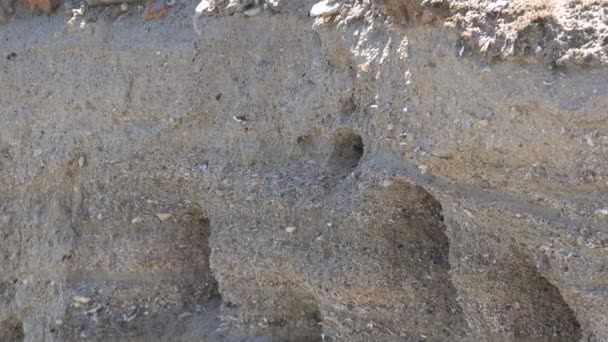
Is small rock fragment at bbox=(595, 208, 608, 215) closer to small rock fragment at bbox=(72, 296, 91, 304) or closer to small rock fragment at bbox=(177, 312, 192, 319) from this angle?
small rock fragment at bbox=(177, 312, 192, 319)

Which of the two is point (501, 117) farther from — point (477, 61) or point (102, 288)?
point (102, 288)

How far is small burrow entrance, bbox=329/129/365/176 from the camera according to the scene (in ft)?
7.86

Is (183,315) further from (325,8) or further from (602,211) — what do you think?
(602,211)

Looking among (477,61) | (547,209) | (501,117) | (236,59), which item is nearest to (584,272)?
(547,209)

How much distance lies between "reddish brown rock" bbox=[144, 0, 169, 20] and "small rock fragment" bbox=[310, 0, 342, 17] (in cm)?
55

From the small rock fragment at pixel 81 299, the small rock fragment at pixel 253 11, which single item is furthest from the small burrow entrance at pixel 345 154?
the small rock fragment at pixel 81 299

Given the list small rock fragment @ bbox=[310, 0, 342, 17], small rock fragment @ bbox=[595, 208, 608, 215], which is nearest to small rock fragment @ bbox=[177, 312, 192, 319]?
small rock fragment @ bbox=[310, 0, 342, 17]

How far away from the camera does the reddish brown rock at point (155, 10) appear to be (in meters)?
2.79

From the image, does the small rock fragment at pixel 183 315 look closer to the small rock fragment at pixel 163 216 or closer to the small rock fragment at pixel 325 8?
the small rock fragment at pixel 163 216

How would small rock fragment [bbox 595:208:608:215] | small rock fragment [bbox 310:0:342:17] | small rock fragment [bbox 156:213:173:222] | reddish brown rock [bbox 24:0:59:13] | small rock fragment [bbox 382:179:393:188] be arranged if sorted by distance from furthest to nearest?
1. reddish brown rock [bbox 24:0:59:13]
2. small rock fragment [bbox 156:213:173:222]
3. small rock fragment [bbox 310:0:342:17]
4. small rock fragment [bbox 382:179:393:188]
5. small rock fragment [bbox 595:208:608:215]

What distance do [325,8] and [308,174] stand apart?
0.39m

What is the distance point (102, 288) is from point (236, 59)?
75 centimetres

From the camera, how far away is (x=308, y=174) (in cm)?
245

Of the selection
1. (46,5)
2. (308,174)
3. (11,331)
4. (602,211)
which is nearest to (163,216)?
(308,174)
